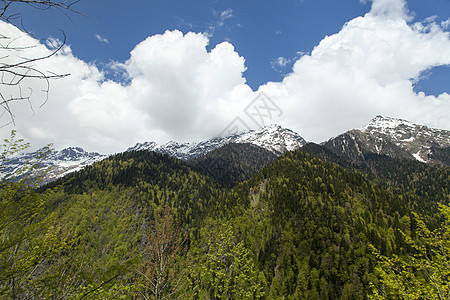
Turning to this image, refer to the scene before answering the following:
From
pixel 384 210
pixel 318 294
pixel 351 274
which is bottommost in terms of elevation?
pixel 318 294

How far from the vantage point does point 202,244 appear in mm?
121250

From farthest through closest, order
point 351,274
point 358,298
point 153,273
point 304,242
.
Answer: point 304,242 < point 351,274 < point 358,298 < point 153,273

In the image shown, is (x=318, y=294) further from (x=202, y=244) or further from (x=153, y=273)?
(x=153, y=273)

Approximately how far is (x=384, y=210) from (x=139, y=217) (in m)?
162

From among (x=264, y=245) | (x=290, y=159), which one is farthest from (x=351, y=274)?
(x=290, y=159)

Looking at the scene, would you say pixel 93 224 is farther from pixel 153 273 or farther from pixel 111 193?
pixel 153 273

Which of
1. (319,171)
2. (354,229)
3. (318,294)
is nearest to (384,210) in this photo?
(354,229)

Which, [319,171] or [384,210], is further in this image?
[319,171]

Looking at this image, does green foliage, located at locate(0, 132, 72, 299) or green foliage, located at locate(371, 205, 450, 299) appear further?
green foliage, located at locate(371, 205, 450, 299)

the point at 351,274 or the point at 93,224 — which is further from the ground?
the point at 93,224

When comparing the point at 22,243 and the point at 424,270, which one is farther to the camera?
the point at 424,270

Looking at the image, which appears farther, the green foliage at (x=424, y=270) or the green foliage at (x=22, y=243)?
the green foliage at (x=424, y=270)

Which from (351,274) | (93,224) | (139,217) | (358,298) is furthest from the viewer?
(139,217)

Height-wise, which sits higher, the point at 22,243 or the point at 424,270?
the point at 22,243
